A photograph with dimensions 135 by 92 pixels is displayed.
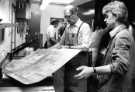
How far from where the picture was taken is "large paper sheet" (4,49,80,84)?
5.94ft

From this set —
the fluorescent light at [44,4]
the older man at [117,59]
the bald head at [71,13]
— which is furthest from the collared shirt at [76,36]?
the fluorescent light at [44,4]

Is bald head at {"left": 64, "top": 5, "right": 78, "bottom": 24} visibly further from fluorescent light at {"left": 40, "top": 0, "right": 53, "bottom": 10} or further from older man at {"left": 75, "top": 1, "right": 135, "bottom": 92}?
fluorescent light at {"left": 40, "top": 0, "right": 53, "bottom": 10}

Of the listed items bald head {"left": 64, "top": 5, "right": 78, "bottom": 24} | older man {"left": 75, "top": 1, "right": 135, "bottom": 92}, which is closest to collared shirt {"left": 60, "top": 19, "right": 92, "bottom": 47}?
bald head {"left": 64, "top": 5, "right": 78, "bottom": 24}

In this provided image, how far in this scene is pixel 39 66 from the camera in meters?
1.99

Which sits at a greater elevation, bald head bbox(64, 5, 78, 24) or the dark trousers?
bald head bbox(64, 5, 78, 24)

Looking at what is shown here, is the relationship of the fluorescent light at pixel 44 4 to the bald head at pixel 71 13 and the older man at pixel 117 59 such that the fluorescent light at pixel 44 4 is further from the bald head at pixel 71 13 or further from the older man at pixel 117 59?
the older man at pixel 117 59

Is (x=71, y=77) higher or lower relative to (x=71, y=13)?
lower

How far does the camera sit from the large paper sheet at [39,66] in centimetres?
181

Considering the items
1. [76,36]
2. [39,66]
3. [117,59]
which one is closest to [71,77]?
[39,66]

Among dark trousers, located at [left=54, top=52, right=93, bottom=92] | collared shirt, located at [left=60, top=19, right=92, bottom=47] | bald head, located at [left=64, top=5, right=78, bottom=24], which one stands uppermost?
bald head, located at [left=64, top=5, right=78, bottom=24]

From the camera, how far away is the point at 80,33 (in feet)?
11.0

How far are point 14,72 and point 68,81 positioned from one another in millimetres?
540

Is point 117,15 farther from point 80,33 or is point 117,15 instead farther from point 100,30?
point 80,33

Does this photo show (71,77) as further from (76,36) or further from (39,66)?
(76,36)
